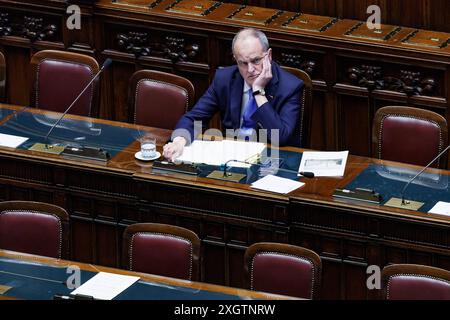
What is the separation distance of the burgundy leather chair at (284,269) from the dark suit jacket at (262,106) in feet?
Result: 4.91

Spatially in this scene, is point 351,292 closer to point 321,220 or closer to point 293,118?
point 321,220

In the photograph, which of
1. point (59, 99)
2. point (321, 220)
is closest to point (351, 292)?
point (321, 220)

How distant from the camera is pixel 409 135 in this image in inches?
338

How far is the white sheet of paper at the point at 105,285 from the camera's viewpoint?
7246 mm

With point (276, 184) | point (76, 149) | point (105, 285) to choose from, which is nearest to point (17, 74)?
point (76, 149)

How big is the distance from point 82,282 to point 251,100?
76.5 inches

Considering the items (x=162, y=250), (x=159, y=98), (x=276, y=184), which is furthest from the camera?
(x=159, y=98)

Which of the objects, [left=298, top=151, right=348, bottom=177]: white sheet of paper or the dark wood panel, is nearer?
[left=298, top=151, right=348, bottom=177]: white sheet of paper

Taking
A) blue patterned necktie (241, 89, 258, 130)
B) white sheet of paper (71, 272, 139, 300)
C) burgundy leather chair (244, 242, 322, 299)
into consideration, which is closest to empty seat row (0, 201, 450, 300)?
burgundy leather chair (244, 242, 322, 299)

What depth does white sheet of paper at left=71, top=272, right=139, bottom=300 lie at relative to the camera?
7.25 meters

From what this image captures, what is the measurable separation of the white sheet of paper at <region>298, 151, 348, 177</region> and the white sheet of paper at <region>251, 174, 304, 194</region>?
0.56 feet

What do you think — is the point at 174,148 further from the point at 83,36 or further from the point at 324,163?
the point at 83,36

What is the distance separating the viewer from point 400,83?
9602 mm

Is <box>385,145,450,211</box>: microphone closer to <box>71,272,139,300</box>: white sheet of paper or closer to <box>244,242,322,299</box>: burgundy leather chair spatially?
<box>244,242,322,299</box>: burgundy leather chair
